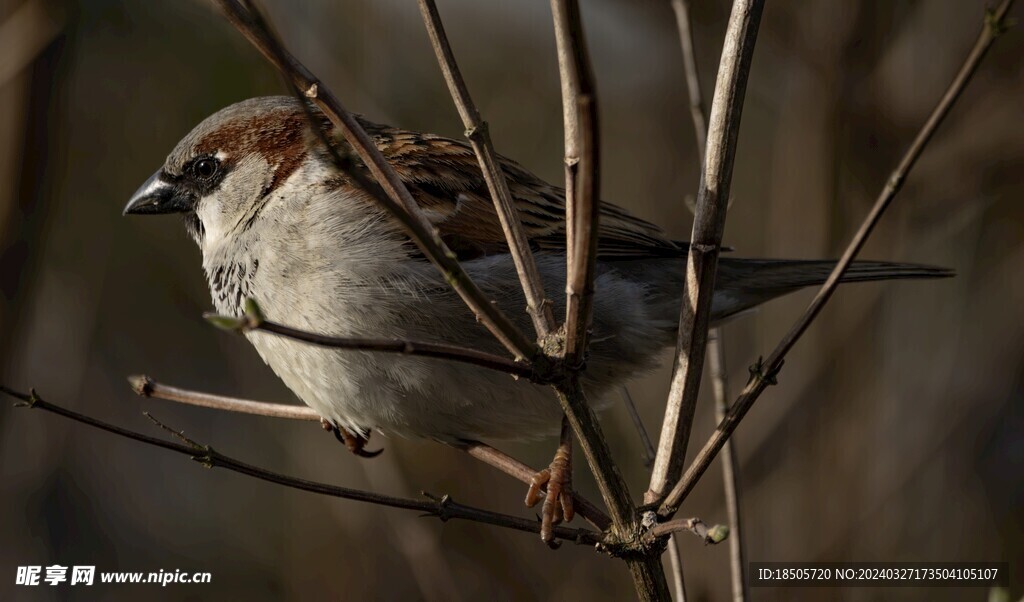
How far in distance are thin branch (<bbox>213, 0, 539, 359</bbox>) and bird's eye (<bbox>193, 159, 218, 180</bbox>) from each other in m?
1.45

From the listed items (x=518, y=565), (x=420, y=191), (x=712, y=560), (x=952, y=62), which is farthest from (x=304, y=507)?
(x=952, y=62)

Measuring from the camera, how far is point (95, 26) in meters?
5.00

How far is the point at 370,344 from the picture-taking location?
128 cm

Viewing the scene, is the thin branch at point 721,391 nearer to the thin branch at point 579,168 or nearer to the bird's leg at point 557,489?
the bird's leg at point 557,489

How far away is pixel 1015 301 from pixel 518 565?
7.87 ft

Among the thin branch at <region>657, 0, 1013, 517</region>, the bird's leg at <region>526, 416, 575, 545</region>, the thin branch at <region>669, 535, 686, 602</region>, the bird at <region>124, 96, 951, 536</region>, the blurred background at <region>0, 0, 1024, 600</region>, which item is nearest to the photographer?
the thin branch at <region>657, 0, 1013, 517</region>

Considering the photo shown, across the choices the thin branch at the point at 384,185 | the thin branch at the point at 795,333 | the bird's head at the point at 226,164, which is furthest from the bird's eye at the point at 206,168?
the thin branch at the point at 795,333

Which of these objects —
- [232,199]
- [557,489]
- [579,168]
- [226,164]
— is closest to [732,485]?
[557,489]

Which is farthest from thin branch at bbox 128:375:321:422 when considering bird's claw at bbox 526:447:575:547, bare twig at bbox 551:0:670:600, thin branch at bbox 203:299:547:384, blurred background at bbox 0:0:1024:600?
blurred background at bbox 0:0:1024:600

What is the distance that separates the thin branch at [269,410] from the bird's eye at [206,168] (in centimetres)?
92

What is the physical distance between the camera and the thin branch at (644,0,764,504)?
5.15ft

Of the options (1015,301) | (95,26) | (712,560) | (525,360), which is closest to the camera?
(525,360)

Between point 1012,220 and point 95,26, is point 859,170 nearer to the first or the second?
point 1012,220

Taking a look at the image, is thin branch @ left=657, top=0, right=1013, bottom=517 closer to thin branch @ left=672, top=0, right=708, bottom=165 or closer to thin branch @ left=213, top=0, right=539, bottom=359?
thin branch @ left=213, top=0, right=539, bottom=359
